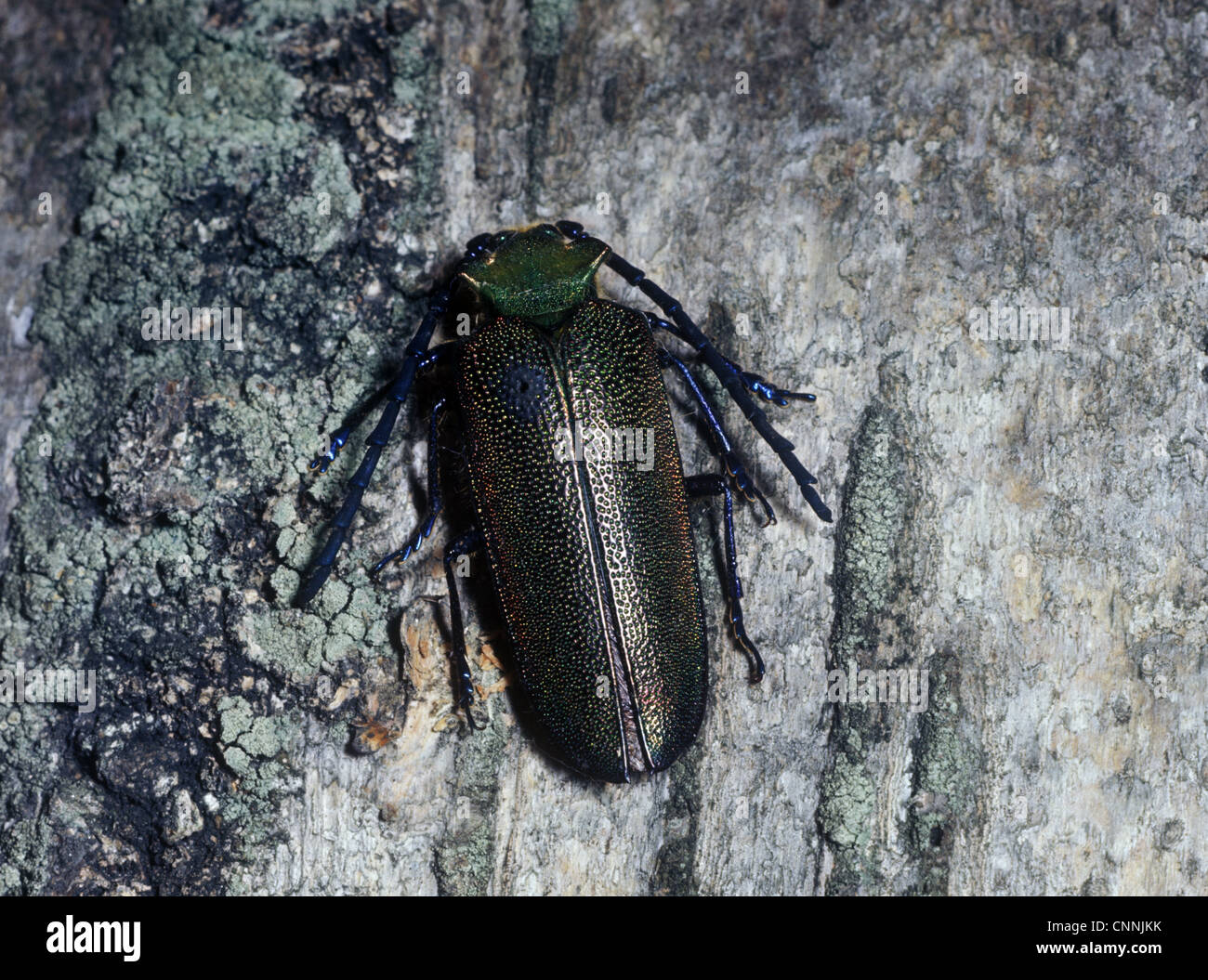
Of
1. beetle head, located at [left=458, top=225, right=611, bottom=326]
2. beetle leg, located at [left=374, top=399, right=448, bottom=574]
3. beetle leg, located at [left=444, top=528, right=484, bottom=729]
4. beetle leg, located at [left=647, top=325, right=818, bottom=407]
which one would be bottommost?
→ beetle leg, located at [left=444, top=528, right=484, bottom=729]

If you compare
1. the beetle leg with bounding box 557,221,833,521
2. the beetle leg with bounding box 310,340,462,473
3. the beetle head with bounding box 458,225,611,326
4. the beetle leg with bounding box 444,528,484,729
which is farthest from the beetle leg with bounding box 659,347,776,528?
the beetle leg with bounding box 444,528,484,729

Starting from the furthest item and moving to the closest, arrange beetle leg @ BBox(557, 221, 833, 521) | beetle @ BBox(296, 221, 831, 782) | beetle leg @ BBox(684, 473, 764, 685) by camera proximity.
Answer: beetle leg @ BBox(684, 473, 764, 685) → beetle leg @ BBox(557, 221, 833, 521) → beetle @ BBox(296, 221, 831, 782)

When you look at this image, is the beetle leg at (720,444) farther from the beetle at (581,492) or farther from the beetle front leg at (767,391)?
the beetle front leg at (767,391)

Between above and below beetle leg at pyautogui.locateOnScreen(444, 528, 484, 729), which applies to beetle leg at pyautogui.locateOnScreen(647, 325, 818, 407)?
above

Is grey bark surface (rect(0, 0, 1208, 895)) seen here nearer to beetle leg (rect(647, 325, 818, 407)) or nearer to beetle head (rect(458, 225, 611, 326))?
beetle leg (rect(647, 325, 818, 407))

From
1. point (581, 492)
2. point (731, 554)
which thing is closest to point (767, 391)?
point (731, 554)

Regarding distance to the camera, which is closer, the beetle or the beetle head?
the beetle

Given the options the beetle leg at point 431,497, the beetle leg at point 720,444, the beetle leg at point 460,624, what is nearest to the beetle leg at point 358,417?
the beetle leg at point 431,497
